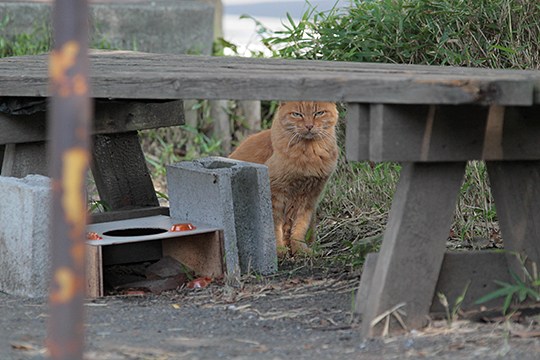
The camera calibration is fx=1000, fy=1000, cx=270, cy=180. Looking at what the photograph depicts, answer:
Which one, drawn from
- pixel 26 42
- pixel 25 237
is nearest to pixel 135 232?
pixel 25 237

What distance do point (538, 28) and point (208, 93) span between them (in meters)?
2.38

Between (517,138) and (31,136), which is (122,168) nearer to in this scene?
(31,136)

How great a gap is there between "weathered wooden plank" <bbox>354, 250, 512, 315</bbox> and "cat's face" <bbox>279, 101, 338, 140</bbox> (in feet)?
5.43

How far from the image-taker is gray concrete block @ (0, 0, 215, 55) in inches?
285

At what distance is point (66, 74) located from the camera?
1664 millimetres

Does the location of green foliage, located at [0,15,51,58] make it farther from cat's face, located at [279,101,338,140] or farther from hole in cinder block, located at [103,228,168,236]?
hole in cinder block, located at [103,228,168,236]

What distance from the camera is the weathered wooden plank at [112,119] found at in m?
4.20

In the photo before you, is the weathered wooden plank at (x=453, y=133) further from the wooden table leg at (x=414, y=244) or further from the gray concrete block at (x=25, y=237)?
the gray concrete block at (x=25, y=237)

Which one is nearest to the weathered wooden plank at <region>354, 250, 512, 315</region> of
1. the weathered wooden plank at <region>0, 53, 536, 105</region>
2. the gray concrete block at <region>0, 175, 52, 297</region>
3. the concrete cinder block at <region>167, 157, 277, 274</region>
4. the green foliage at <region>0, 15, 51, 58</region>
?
the weathered wooden plank at <region>0, 53, 536, 105</region>

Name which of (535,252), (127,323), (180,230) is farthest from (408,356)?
(180,230)

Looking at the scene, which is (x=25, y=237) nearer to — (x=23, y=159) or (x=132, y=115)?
(x=23, y=159)

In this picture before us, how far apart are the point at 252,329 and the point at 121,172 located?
5.78 feet

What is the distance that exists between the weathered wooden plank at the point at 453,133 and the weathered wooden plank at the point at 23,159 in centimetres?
192

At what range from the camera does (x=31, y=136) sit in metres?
4.24
